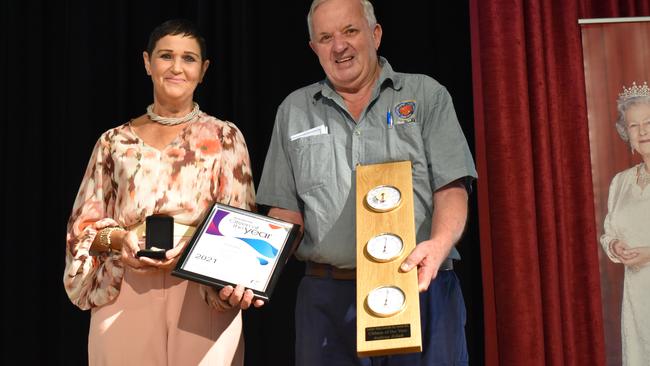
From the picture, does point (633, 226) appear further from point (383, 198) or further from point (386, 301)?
point (386, 301)

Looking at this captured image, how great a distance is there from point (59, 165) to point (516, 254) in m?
1.90

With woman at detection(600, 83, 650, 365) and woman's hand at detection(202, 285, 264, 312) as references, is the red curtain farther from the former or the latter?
woman's hand at detection(202, 285, 264, 312)

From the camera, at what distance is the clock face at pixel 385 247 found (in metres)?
1.96

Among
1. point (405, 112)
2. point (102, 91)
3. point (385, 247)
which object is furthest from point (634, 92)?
point (102, 91)

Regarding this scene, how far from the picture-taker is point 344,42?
2367mm

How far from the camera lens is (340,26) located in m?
2.37

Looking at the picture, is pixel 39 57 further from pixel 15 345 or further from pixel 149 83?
pixel 15 345

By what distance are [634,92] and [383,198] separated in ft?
4.58

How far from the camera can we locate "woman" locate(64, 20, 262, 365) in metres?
2.24

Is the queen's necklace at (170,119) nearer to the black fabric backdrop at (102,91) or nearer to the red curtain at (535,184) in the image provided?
the black fabric backdrop at (102,91)

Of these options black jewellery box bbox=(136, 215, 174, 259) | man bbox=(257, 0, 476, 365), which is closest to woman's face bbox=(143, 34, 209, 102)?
man bbox=(257, 0, 476, 365)

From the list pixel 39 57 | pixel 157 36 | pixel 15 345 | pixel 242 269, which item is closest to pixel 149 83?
pixel 39 57

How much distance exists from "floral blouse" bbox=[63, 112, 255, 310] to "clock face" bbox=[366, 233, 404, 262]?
0.57 meters

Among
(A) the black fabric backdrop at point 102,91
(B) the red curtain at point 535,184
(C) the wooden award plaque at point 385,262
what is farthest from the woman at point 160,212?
(B) the red curtain at point 535,184
